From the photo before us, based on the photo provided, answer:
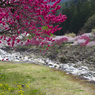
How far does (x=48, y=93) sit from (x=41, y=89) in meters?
0.45

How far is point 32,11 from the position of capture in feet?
19.7

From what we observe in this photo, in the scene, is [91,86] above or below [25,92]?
below

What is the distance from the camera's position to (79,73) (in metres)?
8.42

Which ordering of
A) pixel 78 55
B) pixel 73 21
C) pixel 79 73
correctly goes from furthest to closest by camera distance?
pixel 73 21, pixel 78 55, pixel 79 73

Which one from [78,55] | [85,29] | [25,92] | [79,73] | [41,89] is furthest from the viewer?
[85,29]

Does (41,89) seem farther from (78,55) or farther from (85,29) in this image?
(85,29)

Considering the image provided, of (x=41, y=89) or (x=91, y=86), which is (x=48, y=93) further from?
(x=91, y=86)

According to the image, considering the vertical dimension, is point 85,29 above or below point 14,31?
below

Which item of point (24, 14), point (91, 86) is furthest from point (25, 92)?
point (24, 14)

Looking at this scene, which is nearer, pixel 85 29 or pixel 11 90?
pixel 11 90

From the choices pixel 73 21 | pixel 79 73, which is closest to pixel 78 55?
pixel 79 73

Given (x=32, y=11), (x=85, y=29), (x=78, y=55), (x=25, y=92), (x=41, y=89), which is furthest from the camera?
(x=85, y=29)

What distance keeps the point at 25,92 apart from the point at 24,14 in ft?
11.5

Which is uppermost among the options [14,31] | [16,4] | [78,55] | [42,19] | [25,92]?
[16,4]
